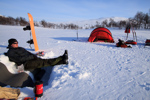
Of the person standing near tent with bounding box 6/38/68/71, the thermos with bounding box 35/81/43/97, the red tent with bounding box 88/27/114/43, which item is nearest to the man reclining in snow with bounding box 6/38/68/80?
the person standing near tent with bounding box 6/38/68/71

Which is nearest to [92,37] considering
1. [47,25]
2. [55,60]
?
[55,60]

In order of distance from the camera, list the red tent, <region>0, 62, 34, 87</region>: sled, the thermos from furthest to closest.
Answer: the red tent < <region>0, 62, 34, 87</region>: sled < the thermos

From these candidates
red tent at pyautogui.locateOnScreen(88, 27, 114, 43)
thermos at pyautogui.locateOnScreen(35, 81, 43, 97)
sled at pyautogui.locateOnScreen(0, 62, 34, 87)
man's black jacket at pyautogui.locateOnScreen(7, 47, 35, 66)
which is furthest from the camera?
red tent at pyautogui.locateOnScreen(88, 27, 114, 43)

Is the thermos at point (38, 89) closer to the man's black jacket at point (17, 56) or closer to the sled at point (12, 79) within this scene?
the sled at point (12, 79)

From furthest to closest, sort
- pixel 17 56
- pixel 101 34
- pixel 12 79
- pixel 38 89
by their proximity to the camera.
→ pixel 101 34, pixel 17 56, pixel 12 79, pixel 38 89

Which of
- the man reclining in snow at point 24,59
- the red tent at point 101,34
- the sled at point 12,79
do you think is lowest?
the sled at point 12,79

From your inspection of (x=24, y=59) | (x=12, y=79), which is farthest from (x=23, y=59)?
(x=12, y=79)

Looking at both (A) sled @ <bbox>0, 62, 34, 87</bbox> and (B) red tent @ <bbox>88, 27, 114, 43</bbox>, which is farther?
(B) red tent @ <bbox>88, 27, 114, 43</bbox>

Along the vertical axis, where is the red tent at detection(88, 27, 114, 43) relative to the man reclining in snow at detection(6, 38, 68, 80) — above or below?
above

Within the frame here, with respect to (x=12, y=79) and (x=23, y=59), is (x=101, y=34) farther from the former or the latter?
(x=12, y=79)

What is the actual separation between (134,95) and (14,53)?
3.53 meters

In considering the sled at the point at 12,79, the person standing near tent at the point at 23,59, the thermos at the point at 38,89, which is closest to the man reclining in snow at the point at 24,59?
the person standing near tent at the point at 23,59

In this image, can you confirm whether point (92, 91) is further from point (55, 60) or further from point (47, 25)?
point (47, 25)

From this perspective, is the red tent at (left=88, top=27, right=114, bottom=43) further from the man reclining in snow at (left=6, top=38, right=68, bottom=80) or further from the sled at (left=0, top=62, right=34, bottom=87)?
the sled at (left=0, top=62, right=34, bottom=87)
